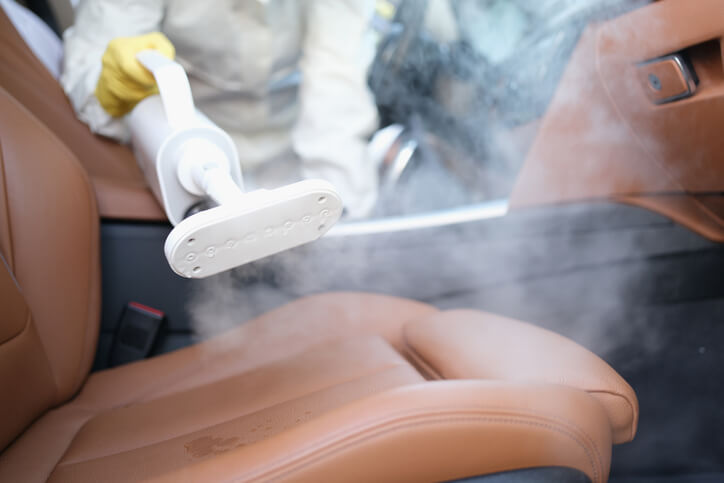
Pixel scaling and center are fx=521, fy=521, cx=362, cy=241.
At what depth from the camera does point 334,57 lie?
1.18 meters

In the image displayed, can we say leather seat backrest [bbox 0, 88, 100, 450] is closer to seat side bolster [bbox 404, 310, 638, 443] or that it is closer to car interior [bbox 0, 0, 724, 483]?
car interior [bbox 0, 0, 724, 483]

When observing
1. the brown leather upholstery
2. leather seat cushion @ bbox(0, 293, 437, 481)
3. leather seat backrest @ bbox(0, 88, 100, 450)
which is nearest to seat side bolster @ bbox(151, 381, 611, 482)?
leather seat cushion @ bbox(0, 293, 437, 481)

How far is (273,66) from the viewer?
4.04 feet

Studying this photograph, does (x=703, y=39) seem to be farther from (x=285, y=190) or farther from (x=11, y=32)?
(x=11, y=32)

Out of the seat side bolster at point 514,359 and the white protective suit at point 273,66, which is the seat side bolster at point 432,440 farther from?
the white protective suit at point 273,66

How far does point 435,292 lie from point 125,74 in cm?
74

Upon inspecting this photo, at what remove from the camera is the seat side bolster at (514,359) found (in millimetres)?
633

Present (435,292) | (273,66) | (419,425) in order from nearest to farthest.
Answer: (419,425) < (435,292) < (273,66)

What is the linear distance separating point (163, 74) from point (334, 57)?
0.49 metres

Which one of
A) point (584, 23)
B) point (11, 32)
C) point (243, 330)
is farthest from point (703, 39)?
point (11, 32)

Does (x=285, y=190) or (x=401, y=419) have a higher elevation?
(x=285, y=190)

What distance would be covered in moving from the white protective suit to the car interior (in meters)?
0.12

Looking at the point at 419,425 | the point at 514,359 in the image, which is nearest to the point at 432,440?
the point at 419,425

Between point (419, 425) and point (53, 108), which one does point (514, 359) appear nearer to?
point (419, 425)
